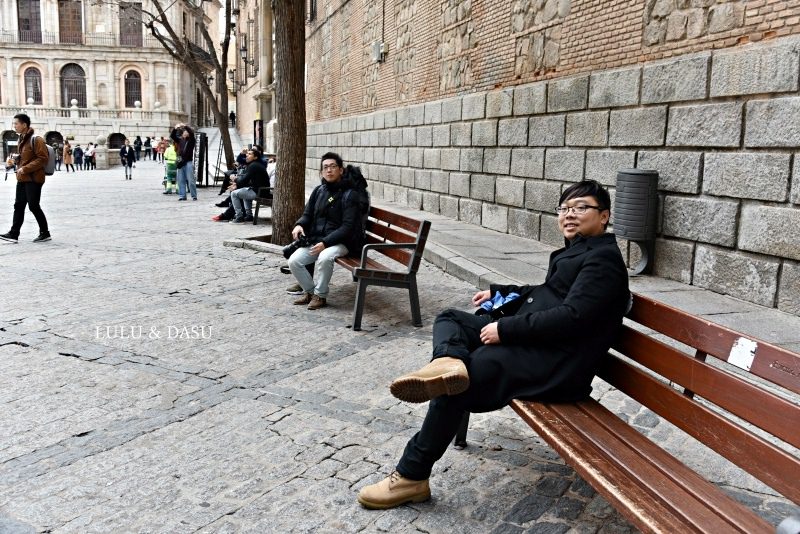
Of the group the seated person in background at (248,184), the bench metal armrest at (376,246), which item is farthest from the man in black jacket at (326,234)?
the seated person in background at (248,184)

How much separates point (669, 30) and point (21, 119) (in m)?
8.28

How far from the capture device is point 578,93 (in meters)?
8.84

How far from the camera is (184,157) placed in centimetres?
1798

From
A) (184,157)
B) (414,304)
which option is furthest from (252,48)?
(414,304)

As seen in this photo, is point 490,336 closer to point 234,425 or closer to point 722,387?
point 722,387

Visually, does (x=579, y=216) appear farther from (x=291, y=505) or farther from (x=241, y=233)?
(x=241, y=233)

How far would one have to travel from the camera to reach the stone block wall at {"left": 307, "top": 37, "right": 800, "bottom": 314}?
5961 millimetres

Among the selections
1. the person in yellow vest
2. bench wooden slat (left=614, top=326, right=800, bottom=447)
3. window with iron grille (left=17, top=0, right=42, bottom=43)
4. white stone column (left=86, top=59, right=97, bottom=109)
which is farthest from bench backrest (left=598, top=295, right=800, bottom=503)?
window with iron grille (left=17, top=0, right=42, bottom=43)

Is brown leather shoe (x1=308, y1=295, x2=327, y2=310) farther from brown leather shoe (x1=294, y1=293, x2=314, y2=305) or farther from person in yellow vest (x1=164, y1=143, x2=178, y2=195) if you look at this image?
person in yellow vest (x1=164, y1=143, x2=178, y2=195)

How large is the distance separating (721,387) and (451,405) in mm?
1017

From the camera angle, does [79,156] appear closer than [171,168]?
No

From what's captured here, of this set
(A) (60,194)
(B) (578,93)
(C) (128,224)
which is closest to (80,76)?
(A) (60,194)

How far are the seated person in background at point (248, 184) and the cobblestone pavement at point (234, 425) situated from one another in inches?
220

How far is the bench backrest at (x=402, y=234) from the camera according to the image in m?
6.00
